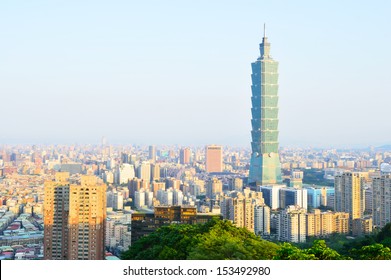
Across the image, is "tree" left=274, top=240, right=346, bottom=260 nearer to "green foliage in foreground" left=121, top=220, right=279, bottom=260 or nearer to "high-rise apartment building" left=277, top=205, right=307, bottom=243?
"green foliage in foreground" left=121, top=220, right=279, bottom=260

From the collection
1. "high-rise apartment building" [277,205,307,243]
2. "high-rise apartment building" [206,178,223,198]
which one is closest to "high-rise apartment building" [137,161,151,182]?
"high-rise apartment building" [206,178,223,198]

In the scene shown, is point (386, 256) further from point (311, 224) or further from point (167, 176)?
point (167, 176)

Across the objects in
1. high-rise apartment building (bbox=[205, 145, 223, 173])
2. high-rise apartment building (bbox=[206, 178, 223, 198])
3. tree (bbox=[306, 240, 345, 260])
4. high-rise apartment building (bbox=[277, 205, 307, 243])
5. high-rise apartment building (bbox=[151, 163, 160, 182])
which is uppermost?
high-rise apartment building (bbox=[205, 145, 223, 173])

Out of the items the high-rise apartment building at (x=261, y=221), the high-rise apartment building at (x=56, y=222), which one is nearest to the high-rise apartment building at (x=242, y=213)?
the high-rise apartment building at (x=261, y=221)

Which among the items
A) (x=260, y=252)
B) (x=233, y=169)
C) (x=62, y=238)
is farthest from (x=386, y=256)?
(x=233, y=169)

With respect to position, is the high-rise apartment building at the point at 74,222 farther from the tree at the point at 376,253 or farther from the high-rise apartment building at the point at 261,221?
the tree at the point at 376,253

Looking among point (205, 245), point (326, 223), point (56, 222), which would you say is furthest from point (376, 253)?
point (326, 223)
